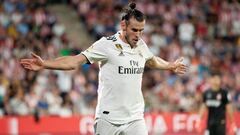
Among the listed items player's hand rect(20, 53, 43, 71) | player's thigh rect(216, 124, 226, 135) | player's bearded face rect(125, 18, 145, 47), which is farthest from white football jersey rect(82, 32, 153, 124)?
player's thigh rect(216, 124, 226, 135)

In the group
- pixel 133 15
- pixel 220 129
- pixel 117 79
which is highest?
pixel 133 15

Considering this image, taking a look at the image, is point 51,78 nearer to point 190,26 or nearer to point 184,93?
point 184,93

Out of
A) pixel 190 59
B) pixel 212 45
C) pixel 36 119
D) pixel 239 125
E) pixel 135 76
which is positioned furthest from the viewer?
pixel 212 45

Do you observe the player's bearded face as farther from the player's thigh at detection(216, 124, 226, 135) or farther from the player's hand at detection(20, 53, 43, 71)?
the player's thigh at detection(216, 124, 226, 135)

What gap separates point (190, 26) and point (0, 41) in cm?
757

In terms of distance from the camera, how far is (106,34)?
21.3 metres

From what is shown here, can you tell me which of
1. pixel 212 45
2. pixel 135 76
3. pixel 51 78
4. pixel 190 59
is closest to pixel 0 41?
pixel 51 78

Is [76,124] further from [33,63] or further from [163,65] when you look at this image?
[33,63]

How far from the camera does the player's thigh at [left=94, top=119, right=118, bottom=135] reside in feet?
25.2

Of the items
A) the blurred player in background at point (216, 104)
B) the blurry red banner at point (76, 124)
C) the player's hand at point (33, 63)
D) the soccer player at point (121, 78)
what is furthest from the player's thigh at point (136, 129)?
the blurry red banner at point (76, 124)

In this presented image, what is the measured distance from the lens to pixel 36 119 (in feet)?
54.9

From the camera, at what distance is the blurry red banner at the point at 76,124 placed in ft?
53.7

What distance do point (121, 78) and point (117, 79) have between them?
0.15 ft

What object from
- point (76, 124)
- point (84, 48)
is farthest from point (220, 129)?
point (84, 48)
